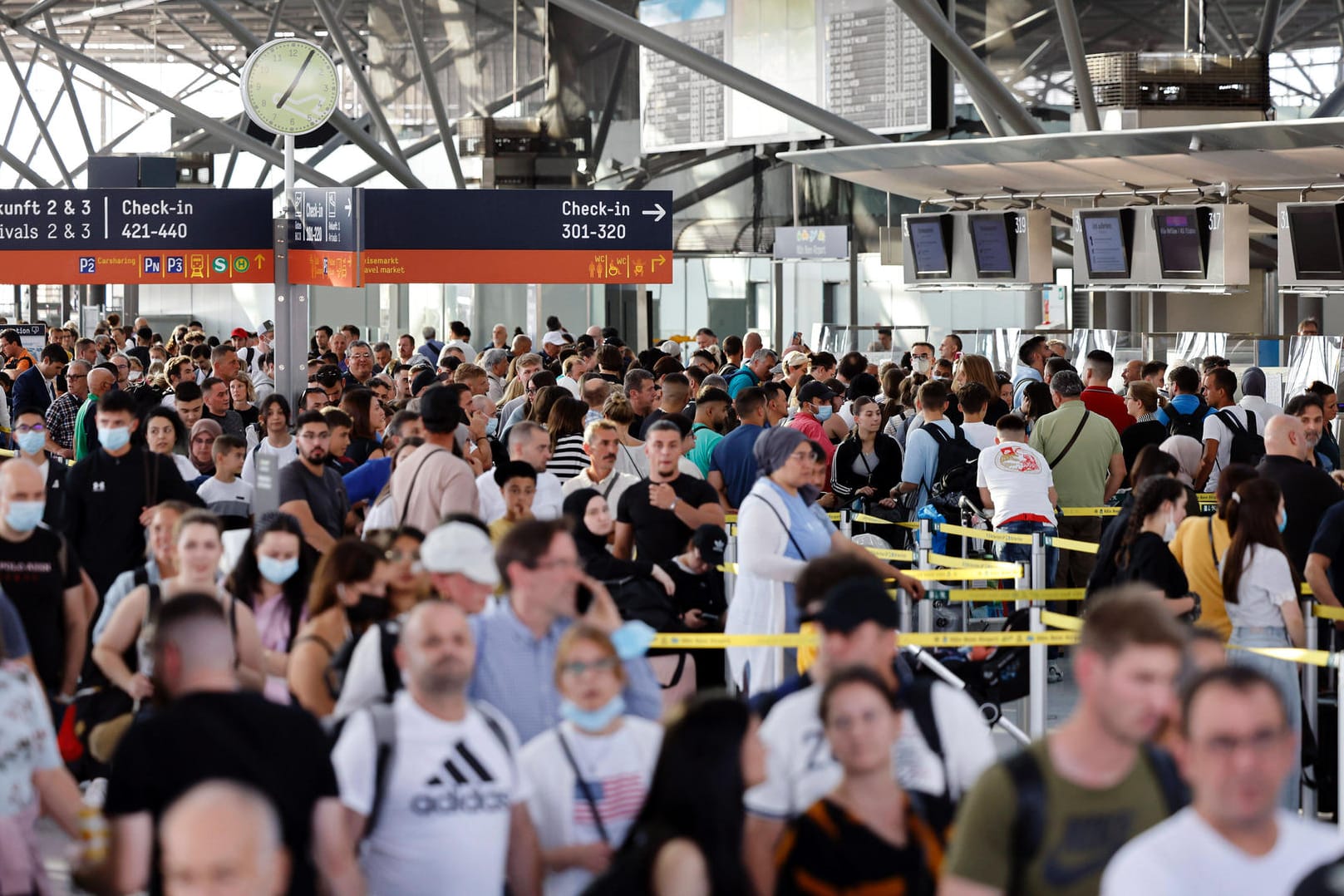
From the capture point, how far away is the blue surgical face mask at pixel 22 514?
6.92 metres

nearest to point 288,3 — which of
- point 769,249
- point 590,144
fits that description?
point 590,144

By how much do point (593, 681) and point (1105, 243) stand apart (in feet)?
57.3

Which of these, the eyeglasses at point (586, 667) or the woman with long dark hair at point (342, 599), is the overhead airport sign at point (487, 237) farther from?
the eyeglasses at point (586, 667)

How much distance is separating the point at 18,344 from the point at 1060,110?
1521 cm

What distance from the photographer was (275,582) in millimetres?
6719

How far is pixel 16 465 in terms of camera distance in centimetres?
705

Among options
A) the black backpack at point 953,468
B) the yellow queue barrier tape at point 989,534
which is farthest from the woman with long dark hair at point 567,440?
the black backpack at point 953,468

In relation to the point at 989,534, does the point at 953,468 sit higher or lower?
higher

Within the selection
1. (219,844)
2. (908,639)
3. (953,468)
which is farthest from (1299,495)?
(219,844)

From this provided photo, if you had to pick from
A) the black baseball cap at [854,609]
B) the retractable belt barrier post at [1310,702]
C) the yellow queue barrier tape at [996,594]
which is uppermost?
the black baseball cap at [854,609]

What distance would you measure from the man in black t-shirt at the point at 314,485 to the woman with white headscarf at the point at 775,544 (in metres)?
2.26

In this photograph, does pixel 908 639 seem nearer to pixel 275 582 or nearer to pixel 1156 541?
pixel 1156 541

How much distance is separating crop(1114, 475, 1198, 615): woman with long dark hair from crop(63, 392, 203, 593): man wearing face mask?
4.23 meters

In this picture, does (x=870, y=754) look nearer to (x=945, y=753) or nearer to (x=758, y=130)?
(x=945, y=753)
